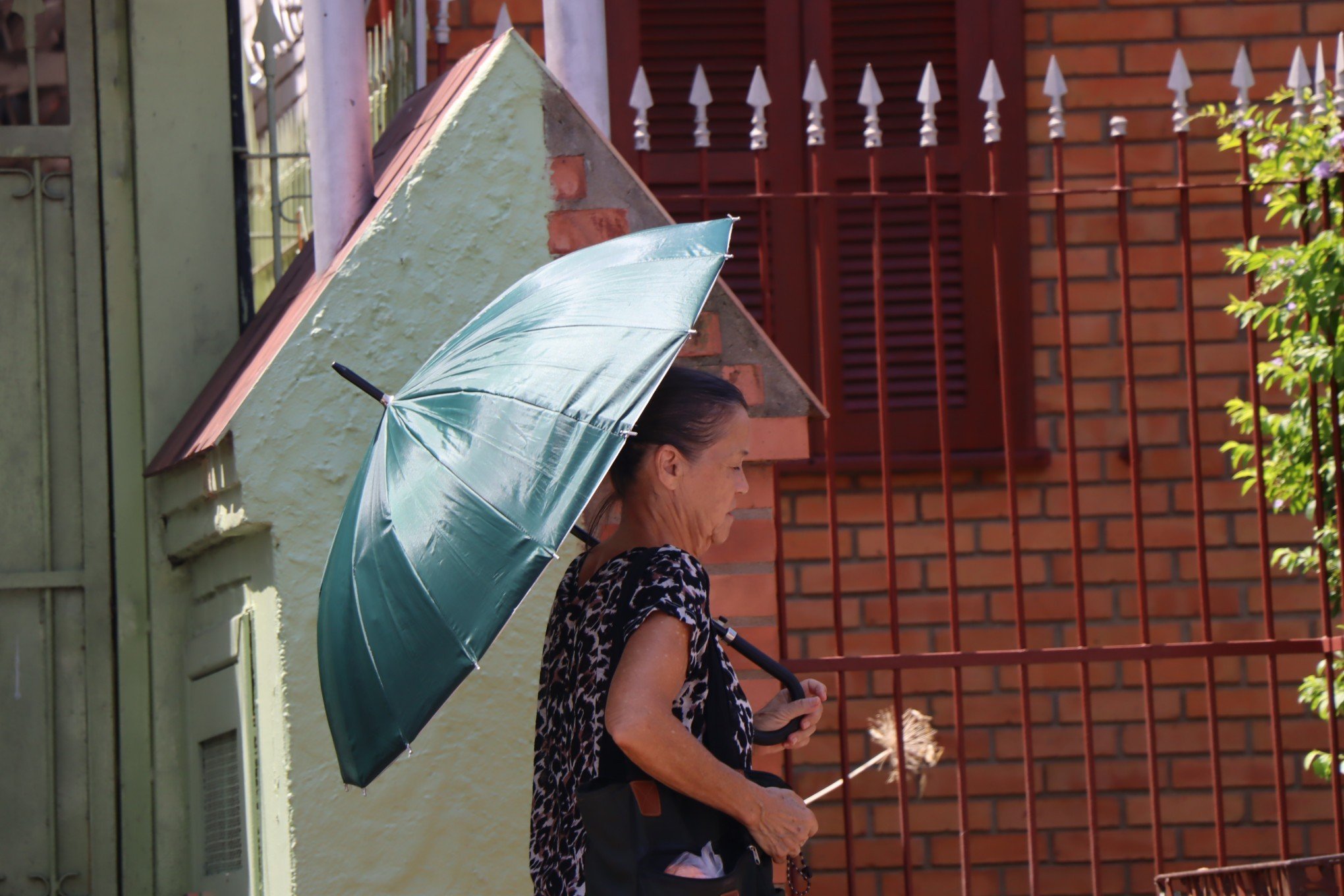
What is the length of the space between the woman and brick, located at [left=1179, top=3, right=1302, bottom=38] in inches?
158

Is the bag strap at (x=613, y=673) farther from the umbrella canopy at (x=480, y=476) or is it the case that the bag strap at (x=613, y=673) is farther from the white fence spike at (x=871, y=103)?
the white fence spike at (x=871, y=103)

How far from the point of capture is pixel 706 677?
2.35 metres

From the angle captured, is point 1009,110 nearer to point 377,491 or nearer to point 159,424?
point 159,424

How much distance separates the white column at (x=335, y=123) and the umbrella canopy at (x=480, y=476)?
116cm

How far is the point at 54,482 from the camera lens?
12.6 ft

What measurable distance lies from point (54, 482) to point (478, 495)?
6.75 ft

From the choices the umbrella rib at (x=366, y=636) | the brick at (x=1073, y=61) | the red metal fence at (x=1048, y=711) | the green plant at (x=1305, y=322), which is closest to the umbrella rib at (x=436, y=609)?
the umbrella rib at (x=366, y=636)

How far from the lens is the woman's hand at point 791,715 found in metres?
2.55

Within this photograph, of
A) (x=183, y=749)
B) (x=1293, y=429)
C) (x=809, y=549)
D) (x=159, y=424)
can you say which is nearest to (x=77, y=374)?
(x=159, y=424)

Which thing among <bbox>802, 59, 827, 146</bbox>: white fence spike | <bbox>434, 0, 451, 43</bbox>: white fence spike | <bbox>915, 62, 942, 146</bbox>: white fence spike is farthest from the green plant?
<bbox>434, 0, 451, 43</bbox>: white fence spike

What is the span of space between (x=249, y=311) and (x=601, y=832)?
2156 mm

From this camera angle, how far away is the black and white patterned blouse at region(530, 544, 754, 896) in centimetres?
230

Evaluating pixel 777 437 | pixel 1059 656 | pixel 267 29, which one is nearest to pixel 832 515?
pixel 777 437

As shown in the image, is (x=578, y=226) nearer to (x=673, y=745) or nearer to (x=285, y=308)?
(x=285, y=308)
